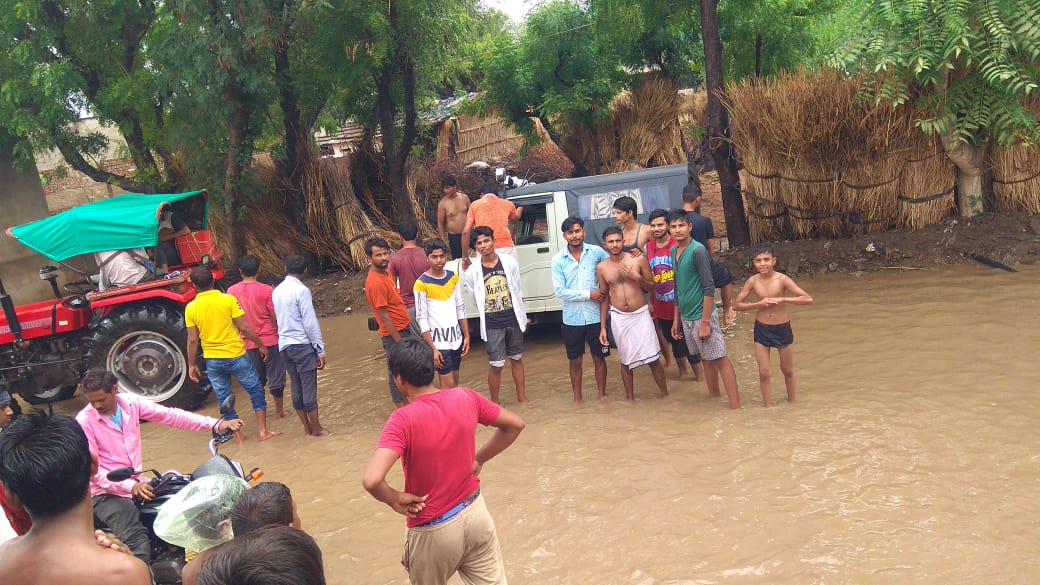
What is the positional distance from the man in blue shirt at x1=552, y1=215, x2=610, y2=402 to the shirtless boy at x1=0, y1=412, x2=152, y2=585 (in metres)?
4.34

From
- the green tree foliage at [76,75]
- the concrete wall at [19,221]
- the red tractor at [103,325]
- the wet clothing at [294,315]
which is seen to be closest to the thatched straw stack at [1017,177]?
the wet clothing at [294,315]

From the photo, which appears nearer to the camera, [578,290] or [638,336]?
[638,336]

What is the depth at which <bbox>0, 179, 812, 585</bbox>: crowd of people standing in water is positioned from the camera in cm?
232

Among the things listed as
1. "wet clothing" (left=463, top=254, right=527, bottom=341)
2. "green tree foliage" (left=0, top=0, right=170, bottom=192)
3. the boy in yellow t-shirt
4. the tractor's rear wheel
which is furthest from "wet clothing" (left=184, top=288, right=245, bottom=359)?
"green tree foliage" (left=0, top=0, right=170, bottom=192)

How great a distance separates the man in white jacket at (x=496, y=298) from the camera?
6.38 metres

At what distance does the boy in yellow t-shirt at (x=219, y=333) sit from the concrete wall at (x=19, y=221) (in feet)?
24.6

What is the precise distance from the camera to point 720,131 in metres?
10.1

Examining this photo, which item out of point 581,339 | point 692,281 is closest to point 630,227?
point 692,281

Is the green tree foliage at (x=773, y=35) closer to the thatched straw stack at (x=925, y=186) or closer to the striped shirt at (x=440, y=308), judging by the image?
the thatched straw stack at (x=925, y=186)

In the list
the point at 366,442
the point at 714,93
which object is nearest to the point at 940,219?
the point at 714,93

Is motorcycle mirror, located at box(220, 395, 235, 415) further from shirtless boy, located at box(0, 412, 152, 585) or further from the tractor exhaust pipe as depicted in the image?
the tractor exhaust pipe

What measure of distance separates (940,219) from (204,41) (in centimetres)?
975

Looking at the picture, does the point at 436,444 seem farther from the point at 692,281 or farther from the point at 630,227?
the point at 630,227

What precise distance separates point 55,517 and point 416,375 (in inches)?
52.5
